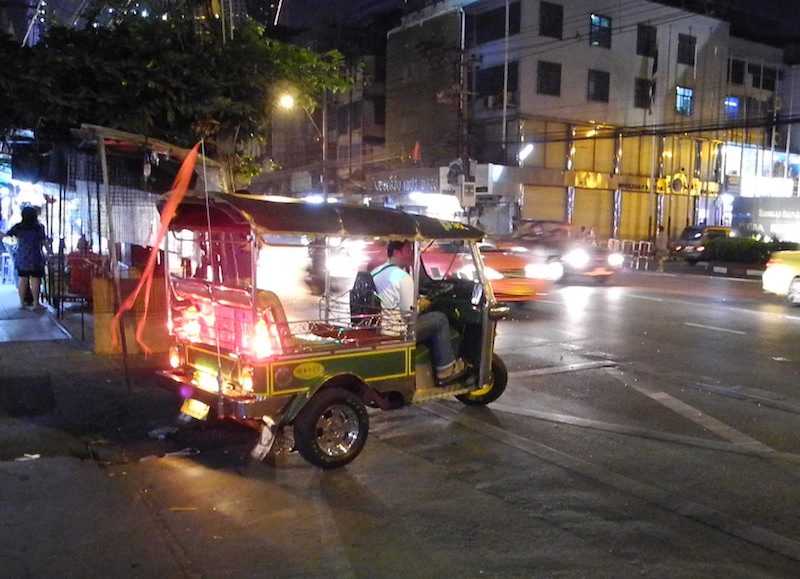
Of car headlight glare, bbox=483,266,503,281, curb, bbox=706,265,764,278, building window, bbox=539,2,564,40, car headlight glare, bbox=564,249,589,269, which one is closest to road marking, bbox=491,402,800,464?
car headlight glare, bbox=483,266,503,281

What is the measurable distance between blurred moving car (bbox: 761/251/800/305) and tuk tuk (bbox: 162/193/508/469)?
41.4 feet

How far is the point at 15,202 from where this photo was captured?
19.4 m

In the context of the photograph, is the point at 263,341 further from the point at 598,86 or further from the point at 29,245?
the point at 598,86

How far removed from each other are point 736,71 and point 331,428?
44.0 metres

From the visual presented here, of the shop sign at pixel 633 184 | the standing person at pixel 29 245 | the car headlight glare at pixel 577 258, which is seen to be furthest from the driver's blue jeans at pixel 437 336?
the shop sign at pixel 633 184

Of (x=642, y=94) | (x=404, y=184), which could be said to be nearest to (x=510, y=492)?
(x=404, y=184)

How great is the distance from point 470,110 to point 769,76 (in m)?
20.3

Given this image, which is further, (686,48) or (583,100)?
(686,48)

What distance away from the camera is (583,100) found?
36344 millimetres

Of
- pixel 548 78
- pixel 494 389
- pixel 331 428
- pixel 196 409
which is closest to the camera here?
pixel 331 428

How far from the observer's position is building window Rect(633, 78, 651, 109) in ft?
126

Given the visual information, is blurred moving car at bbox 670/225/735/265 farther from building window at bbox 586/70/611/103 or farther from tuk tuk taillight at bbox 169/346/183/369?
tuk tuk taillight at bbox 169/346/183/369

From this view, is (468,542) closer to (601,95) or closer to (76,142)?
(76,142)

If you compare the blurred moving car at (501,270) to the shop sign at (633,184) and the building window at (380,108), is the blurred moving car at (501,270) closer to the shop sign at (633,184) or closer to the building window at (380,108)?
the shop sign at (633,184)
